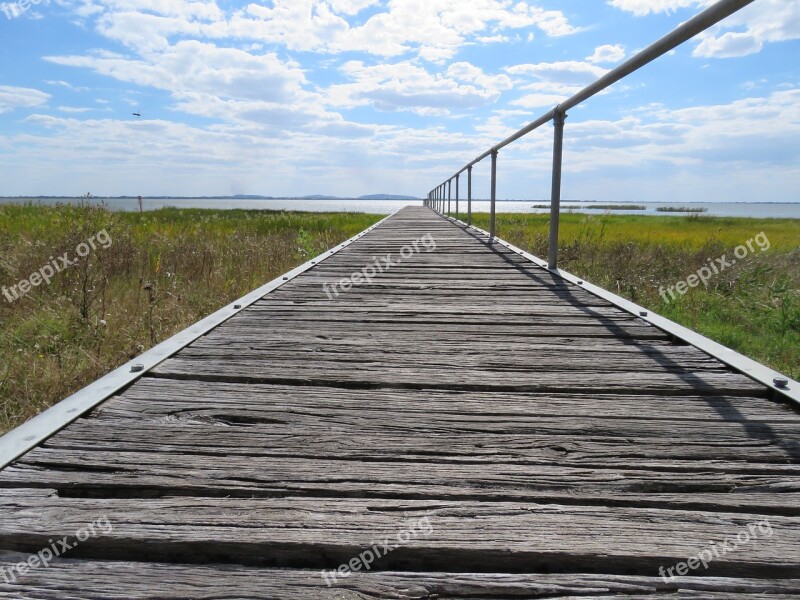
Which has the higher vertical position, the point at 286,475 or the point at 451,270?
the point at 451,270

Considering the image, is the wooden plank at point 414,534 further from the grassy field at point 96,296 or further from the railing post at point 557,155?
the railing post at point 557,155

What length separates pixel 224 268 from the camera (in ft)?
20.7

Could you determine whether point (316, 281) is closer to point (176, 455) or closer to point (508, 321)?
point (508, 321)

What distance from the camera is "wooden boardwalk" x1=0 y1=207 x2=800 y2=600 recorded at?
919 mm

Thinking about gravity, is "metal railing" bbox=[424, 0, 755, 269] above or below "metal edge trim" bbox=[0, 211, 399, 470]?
above

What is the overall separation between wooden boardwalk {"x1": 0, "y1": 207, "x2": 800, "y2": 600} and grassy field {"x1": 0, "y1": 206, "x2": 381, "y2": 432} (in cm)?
131

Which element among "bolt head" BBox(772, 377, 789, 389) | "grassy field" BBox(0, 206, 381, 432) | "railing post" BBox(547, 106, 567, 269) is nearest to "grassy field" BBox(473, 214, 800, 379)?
"railing post" BBox(547, 106, 567, 269)

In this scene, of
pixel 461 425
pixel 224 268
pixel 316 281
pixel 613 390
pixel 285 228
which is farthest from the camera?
pixel 285 228

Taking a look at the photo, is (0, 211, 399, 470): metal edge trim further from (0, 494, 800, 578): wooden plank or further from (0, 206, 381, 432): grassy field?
(0, 206, 381, 432): grassy field

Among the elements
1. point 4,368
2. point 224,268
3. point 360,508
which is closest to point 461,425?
point 360,508

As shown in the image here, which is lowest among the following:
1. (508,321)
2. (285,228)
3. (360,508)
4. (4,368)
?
(4,368)

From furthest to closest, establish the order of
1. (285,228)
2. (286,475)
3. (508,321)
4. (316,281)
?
(285,228) → (316,281) → (508,321) → (286,475)

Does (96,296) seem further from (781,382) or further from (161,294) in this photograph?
(781,382)

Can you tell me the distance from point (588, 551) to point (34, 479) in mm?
1165
